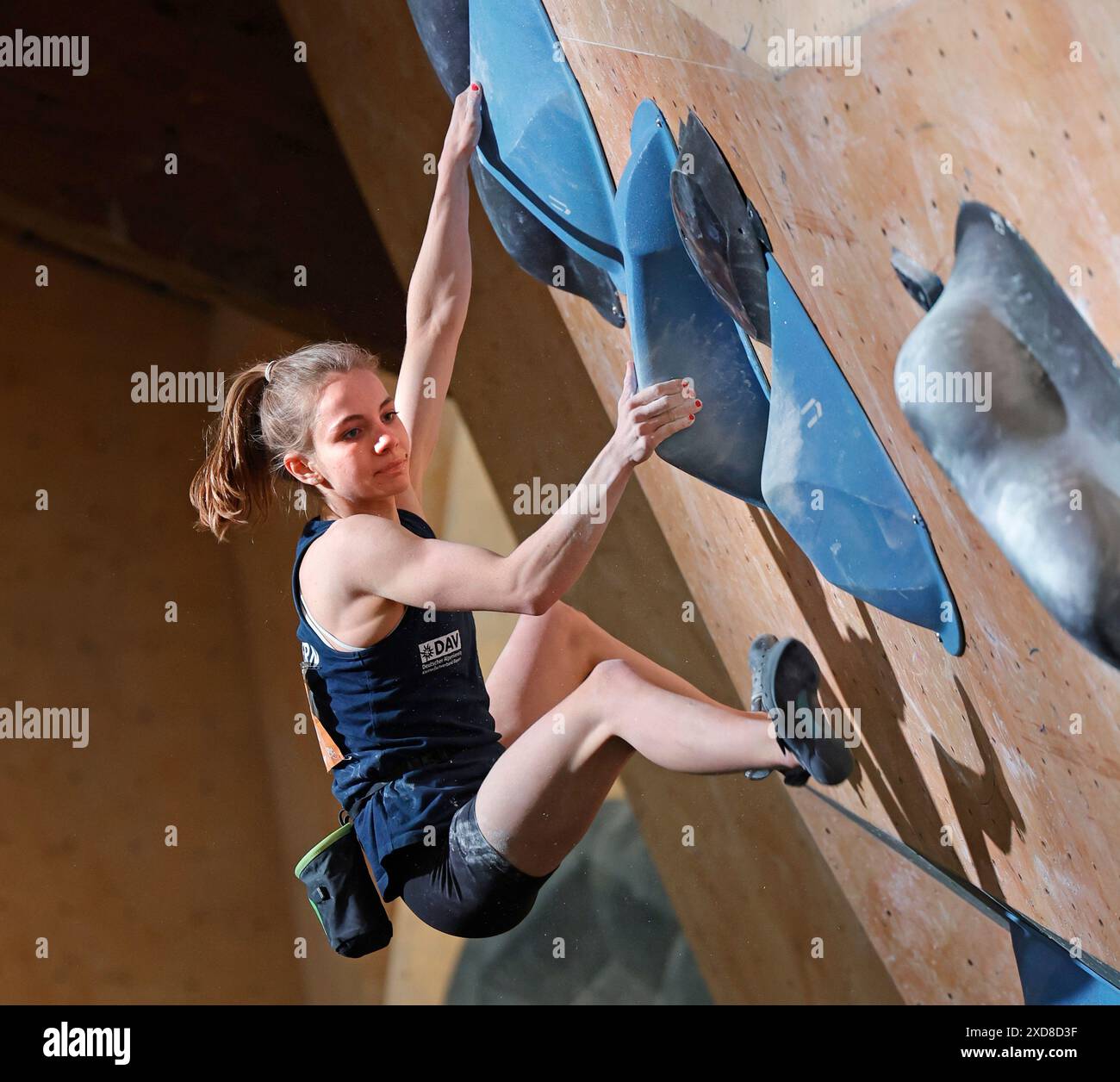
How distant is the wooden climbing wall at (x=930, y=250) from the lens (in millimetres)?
760

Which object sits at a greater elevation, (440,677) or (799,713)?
(440,677)

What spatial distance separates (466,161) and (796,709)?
89 cm

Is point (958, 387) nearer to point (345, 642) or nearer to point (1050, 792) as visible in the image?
point (1050, 792)

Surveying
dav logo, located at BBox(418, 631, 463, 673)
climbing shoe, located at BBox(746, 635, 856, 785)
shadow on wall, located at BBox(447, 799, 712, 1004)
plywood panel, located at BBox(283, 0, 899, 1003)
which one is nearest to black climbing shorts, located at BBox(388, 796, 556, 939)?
dav logo, located at BBox(418, 631, 463, 673)

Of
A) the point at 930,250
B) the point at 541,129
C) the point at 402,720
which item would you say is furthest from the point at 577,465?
the point at 930,250

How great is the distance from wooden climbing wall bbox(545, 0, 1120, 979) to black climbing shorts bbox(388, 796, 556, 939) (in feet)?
1.61

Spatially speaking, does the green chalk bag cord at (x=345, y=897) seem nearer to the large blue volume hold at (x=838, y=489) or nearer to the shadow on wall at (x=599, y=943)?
the large blue volume hold at (x=838, y=489)

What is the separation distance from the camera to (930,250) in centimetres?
89

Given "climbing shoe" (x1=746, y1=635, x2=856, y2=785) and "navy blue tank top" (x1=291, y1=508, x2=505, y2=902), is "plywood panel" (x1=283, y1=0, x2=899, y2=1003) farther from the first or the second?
"climbing shoe" (x1=746, y1=635, x2=856, y2=785)

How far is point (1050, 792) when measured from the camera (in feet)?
3.63

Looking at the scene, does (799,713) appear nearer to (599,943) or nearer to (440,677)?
(440,677)

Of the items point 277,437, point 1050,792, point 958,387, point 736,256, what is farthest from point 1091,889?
point 277,437

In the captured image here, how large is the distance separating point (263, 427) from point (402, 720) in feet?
1.27

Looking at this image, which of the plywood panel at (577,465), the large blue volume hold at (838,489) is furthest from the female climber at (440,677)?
the plywood panel at (577,465)
